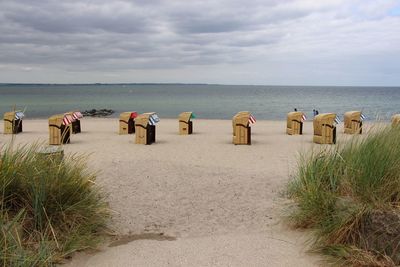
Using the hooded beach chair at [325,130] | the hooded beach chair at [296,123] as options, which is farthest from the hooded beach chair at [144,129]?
the hooded beach chair at [296,123]

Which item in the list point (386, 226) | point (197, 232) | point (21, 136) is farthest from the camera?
point (21, 136)

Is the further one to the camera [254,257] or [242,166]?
[242,166]

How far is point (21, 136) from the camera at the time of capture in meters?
14.4

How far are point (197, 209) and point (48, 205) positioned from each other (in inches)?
79.6

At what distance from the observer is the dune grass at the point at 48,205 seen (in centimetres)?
379

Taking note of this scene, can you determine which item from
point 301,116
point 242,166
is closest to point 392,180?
point 242,166

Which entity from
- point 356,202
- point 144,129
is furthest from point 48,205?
point 144,129

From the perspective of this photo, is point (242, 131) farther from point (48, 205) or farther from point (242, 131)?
point (48, 205)

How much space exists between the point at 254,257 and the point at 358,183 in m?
1.19

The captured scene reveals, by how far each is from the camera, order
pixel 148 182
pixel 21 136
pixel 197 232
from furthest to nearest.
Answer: pixel 21 136 → pixel 148 182 → pixel 197 232

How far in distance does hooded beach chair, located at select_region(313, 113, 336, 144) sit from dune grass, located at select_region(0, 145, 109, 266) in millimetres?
8381

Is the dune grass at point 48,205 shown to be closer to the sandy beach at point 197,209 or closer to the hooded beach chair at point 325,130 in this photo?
the sandy beach at point 197,209

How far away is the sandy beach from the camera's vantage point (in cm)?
400

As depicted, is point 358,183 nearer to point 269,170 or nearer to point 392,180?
point 392,180
